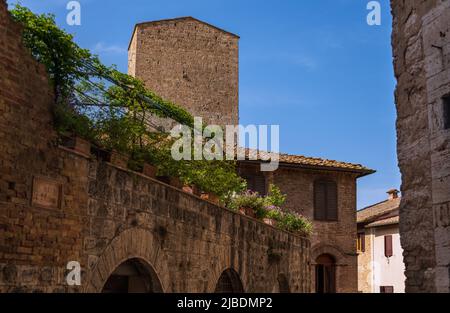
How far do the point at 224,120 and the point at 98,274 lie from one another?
21098mm

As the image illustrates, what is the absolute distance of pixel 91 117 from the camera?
834 cm

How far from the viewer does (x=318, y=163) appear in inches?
942

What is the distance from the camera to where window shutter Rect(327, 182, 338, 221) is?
79.3ft

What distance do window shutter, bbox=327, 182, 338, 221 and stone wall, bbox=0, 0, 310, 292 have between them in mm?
14161

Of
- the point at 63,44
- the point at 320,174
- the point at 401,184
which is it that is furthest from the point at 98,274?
the point at 320,174

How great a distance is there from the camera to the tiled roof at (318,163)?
23375mm

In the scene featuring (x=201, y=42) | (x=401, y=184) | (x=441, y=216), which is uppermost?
(x=201, y=42)

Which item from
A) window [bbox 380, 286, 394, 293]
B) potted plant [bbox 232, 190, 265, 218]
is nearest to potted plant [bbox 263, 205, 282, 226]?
potted plant [bbox 232, 190, 265, 218]

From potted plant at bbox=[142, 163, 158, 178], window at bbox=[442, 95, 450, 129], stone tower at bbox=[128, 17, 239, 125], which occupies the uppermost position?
stone tower at bbox=[128, 17, 239, 125]

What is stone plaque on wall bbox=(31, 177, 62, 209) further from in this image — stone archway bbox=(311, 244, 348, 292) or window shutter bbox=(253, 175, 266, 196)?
stone archway bbox=(311, 244, 348, 292)

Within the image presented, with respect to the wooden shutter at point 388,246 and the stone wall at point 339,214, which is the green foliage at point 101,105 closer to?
the stone wall at point 339,214

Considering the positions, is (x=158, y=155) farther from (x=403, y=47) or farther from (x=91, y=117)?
(x=403, y=47)

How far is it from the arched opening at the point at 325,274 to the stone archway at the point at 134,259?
1592cm

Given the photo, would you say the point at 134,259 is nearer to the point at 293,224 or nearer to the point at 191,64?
the point at 293,224
